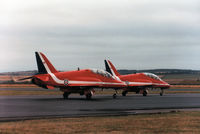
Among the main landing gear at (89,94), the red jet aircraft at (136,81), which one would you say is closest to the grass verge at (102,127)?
the main landing gear at (89,94)

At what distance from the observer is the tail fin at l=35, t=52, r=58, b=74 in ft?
139

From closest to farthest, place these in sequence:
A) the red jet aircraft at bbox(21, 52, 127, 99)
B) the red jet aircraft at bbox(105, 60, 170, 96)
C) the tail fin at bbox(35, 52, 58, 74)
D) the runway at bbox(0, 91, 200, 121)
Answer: the runway at bbox(0, 91, 200, 121) < the red jet aircraft at bbox(21, 52, 127, 99) < the tail fin at bbox(35, 52, 58, 74) < the red jet aircraft at bbox(105, 60, 170, 96)

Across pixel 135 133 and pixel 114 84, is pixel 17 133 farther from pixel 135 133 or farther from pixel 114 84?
pixel 114 84

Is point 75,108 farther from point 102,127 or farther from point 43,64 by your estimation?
point 43,64

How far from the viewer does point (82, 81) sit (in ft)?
140

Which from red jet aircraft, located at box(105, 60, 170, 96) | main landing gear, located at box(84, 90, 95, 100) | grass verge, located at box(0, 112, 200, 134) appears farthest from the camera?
red jet aircraft, located at box(105, 60, 170, 96)

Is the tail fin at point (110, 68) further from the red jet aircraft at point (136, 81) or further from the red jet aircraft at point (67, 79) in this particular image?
the red jet aircraft at point (67, 79)

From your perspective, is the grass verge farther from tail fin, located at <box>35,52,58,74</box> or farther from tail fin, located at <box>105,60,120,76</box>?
tail fin, located at <box>105,60,120,76</box>

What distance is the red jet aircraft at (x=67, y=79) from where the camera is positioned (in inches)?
1622

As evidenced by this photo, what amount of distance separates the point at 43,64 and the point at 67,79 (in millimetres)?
3423

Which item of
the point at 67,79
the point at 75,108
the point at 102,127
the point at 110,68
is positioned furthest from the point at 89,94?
the point at 102,127

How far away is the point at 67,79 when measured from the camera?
138ft

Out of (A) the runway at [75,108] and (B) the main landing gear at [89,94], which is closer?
(A) the runway at [75,108]

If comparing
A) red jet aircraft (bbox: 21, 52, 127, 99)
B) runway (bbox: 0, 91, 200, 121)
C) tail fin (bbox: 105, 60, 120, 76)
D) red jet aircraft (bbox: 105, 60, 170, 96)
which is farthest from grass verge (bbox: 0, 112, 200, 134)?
tail fin (bbox: 105, 60, 120, 76)
